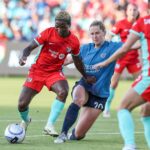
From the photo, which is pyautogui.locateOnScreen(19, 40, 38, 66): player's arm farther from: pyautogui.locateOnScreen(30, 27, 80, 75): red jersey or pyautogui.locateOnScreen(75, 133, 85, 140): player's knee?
pyautogui.locateOnScreen(75, 133, 85, 140): player's knee

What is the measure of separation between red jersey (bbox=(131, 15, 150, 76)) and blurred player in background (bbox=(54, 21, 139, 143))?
2.54 metres

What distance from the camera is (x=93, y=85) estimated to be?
436 inches

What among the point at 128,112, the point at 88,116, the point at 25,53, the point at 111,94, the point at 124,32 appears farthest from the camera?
the point at 124,32

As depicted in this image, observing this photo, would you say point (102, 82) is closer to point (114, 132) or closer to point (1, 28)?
point (114, 132)

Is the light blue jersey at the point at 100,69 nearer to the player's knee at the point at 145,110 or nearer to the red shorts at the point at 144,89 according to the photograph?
the player's knee at the point at 145,110

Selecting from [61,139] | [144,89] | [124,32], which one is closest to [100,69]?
[61,139]

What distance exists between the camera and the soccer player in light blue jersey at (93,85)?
35.8 ft

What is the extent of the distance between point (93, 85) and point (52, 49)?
2.89 ft

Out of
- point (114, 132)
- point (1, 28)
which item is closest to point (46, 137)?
point (114, 132)

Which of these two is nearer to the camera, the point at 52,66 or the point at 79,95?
the point at 79,95

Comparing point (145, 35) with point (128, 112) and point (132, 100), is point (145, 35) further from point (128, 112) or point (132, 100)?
point (128, 112)

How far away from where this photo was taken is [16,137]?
397 inches

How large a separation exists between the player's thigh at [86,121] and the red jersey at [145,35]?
2.75m

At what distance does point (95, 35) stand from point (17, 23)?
2049 centimetres
